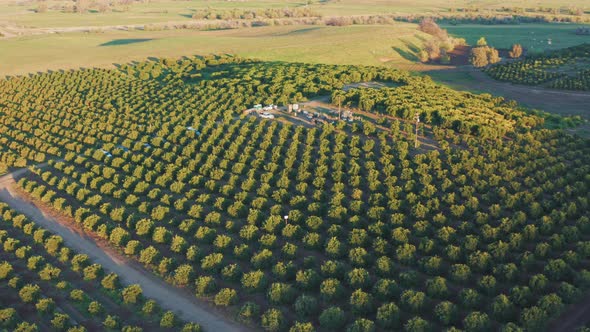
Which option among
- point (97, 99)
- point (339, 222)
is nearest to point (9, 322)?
point (339, 222)

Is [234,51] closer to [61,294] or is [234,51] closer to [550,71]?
[550,71]

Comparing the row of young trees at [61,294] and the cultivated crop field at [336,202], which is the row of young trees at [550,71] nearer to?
the cultivated crop field at [336,202]

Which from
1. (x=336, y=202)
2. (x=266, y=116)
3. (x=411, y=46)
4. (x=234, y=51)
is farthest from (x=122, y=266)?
(x=411, y=46)

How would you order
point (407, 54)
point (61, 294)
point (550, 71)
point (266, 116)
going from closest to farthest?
point (61, 294) → point (266, 116) → point (550, 71) → point (407, 54)

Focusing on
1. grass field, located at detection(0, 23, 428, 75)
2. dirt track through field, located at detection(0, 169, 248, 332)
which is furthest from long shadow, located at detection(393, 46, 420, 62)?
dirt track through field, located at detection(0, 169, 248, 332)

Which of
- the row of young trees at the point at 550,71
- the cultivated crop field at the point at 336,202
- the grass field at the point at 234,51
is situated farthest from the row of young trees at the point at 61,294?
the grass field at the point at 234,51

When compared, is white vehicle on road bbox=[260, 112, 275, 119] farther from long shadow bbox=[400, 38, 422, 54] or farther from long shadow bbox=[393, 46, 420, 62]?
long shadow bbox=[400, 38, 422, 54]

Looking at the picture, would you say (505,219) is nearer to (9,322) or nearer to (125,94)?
(9,322)
